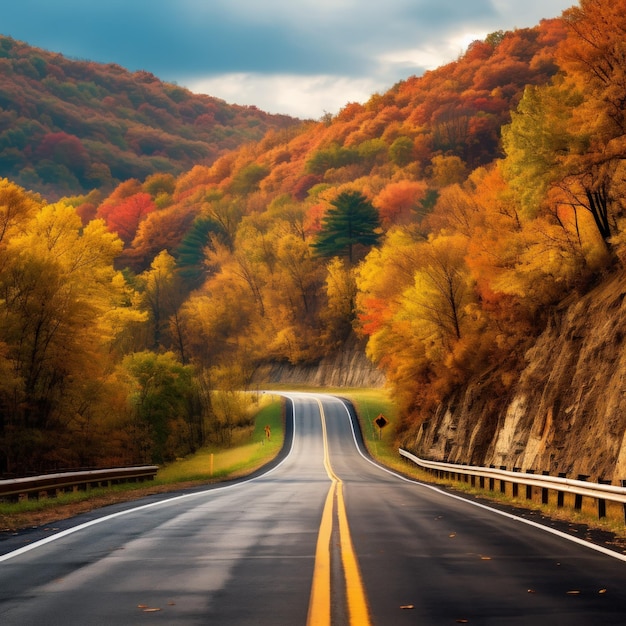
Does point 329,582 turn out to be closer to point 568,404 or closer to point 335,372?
point 568,404

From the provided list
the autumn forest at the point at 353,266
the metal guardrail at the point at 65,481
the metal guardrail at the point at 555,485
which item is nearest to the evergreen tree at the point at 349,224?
the autumn forest at the point at 353,266

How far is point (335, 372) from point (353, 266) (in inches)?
530

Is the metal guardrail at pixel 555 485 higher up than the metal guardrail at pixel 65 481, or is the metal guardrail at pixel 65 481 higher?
the metal guardrail at pixel 555 485

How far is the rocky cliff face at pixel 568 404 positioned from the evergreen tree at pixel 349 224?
60.0m

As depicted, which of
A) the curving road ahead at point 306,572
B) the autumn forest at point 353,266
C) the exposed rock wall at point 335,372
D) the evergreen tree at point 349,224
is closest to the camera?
the curving road ahead at point 306,572

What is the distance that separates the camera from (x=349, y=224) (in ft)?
344

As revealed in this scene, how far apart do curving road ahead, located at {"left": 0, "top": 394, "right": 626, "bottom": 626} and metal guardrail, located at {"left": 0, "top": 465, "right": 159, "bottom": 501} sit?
5759 mm

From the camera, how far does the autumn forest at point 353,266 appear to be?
118ft

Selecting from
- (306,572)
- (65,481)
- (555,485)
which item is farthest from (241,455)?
(306,572)

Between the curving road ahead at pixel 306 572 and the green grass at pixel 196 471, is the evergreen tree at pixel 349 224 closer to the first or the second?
the green grass at pixel 196 471

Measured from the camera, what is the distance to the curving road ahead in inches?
250

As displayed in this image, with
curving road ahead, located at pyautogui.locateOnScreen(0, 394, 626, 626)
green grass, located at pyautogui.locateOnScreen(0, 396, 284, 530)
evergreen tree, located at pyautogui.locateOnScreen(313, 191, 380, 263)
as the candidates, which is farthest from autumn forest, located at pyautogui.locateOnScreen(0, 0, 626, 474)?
curving road ahead, located at pyautogui.locateOnScreen(0, 394, 626, 626)

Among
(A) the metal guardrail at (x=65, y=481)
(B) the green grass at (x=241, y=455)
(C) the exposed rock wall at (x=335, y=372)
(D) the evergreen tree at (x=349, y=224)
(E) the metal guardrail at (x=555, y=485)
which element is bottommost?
(B) the green grass at (x=241, y=455)

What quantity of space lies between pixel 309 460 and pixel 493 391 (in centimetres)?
1190
